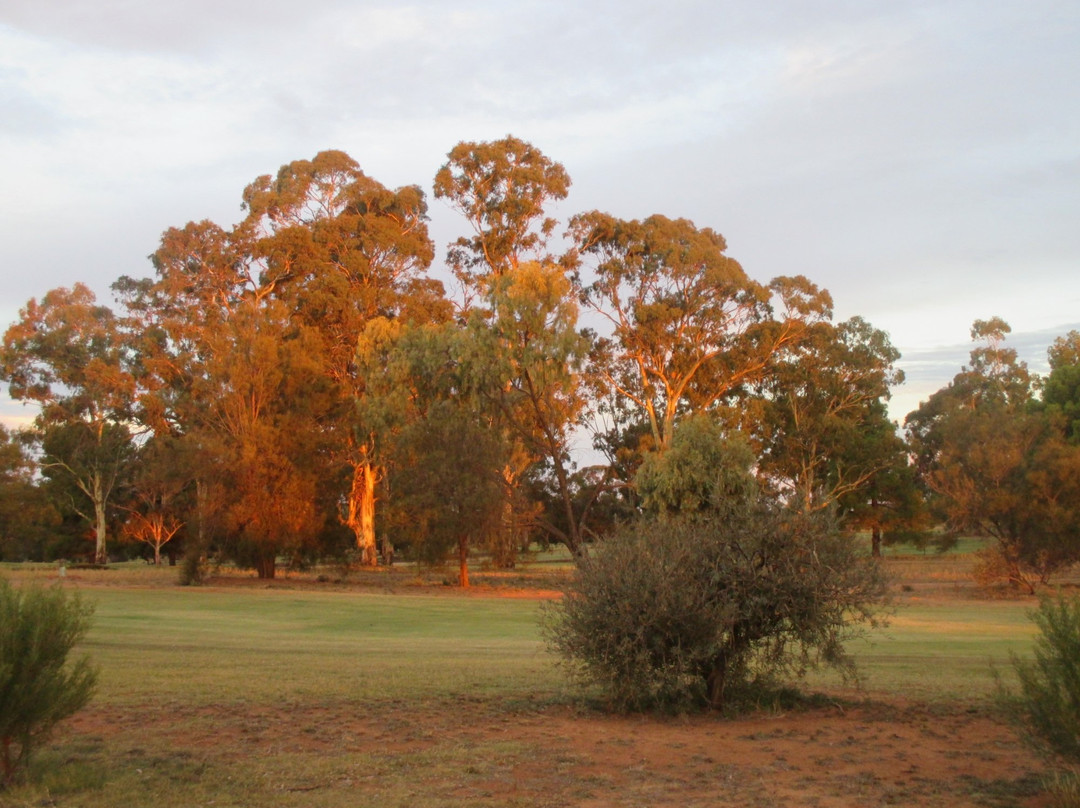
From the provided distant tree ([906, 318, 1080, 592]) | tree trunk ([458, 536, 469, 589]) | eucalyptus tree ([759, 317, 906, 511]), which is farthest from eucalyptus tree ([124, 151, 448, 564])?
distant tree ([906, 318, 1080, 592])

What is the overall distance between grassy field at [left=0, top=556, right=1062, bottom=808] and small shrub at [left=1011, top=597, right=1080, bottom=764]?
192 cm

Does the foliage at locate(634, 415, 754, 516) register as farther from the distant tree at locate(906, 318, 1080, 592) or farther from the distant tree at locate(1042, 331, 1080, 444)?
the distant tree at locate(1042, 331, 1080, 444)

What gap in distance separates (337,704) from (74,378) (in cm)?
5569

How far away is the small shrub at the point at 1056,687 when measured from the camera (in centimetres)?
727

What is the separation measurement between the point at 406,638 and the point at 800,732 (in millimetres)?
14531

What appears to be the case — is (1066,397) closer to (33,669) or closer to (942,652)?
(942,652)

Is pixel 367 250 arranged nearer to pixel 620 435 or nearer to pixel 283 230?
pixel 283 230

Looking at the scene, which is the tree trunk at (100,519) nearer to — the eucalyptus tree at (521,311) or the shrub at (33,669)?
the eucalyptus tree at (521,311)

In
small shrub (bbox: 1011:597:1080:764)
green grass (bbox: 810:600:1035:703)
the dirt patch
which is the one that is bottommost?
green grass (bbox: 810:600:1035:703)

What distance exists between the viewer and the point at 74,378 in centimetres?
6097

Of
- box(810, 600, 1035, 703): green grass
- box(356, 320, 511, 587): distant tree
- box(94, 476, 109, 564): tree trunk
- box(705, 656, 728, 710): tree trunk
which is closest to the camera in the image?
box(705, 656, 728, 710): tree trunk

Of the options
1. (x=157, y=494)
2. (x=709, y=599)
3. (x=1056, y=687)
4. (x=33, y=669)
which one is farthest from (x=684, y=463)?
(x=157, y=494)

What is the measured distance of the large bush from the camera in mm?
10383

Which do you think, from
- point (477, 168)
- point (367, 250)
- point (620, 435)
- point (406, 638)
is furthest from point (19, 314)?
point (406, 638)
